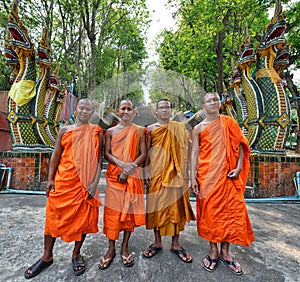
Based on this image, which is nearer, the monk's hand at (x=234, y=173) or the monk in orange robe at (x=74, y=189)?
the monk in orange robe at (x=74, y=189)

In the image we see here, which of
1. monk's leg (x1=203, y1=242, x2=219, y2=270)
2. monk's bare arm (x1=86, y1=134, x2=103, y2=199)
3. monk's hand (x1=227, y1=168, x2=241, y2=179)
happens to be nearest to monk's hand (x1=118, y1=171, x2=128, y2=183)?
monk's bare arm (x1=86, y1=134, x2=103, y2=199)

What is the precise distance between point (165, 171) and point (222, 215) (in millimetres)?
809

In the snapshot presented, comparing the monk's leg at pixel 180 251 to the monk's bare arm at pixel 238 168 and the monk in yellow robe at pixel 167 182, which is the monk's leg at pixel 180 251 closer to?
the monk in yellow robe at pixel 167 182

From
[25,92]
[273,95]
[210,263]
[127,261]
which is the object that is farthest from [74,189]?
[273,95]

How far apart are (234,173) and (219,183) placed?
0.21 metres

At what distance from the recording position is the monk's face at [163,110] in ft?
8.33

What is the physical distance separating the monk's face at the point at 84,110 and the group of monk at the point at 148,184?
1 centimetres

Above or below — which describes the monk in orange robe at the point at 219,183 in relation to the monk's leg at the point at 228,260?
above

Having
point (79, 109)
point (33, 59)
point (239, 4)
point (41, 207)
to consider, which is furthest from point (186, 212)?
point (239, 4)

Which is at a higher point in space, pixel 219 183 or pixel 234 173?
pixel 234 173

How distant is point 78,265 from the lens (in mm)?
2145

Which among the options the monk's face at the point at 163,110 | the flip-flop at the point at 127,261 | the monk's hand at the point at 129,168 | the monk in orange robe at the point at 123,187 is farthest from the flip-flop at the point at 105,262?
the monk's face at the point at 163,110

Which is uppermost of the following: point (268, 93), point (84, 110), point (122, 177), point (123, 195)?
point (268, 93)

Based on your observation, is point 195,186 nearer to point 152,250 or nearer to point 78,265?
point 152,250
